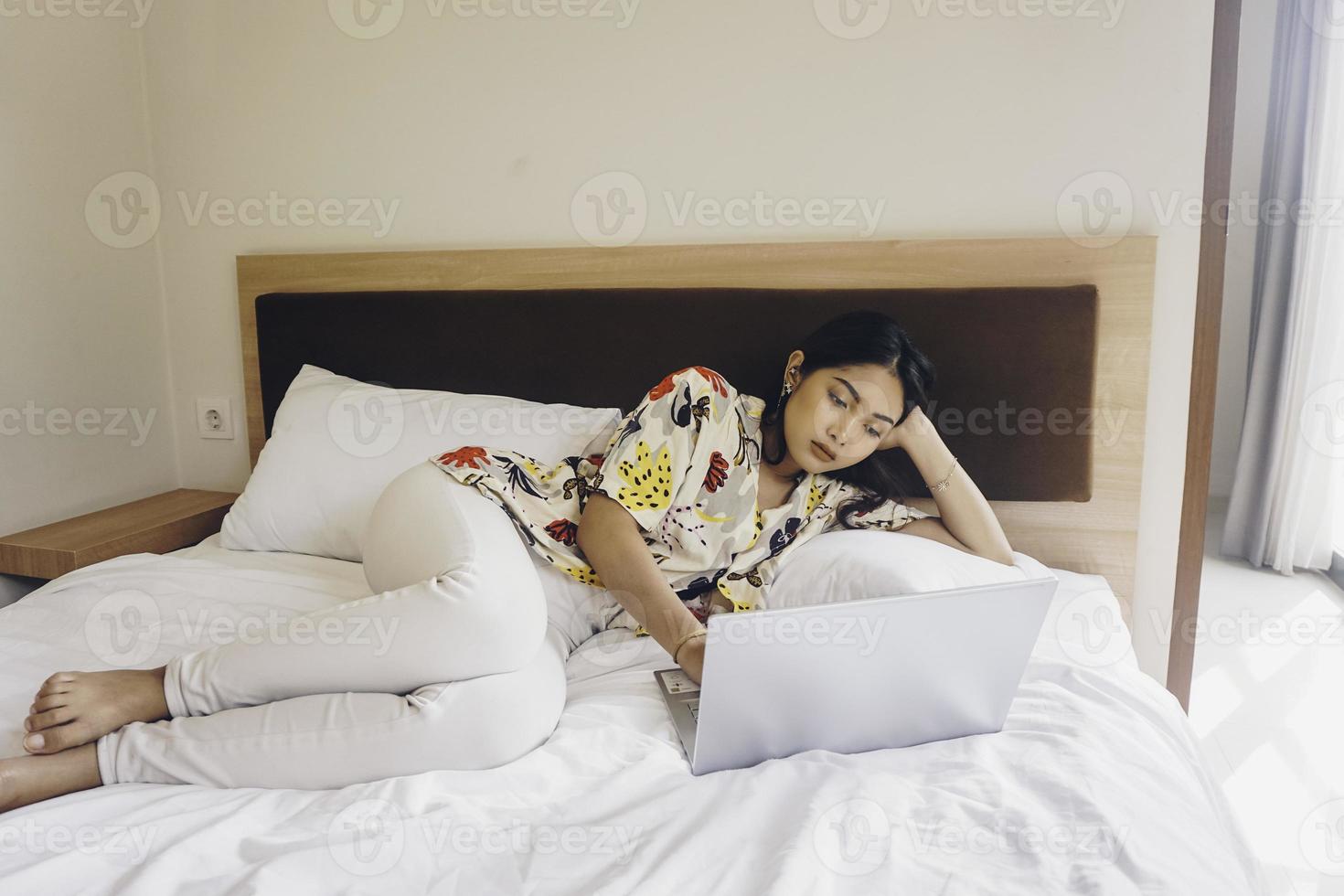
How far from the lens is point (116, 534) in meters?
1.84

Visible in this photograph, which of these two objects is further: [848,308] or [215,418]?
[215,418]

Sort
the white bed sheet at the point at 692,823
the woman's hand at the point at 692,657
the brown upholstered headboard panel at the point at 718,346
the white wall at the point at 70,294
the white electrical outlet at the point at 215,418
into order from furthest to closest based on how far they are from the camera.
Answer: the white electrical outlet at the point at 215,418, the white wall at the point at 70,294, the brown upholstered headboard panel at the point at 718,346, the woman's hand at the point at 692,657, the white bed sheet at the point at 692,823

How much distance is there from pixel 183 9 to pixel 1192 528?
8.41 feet

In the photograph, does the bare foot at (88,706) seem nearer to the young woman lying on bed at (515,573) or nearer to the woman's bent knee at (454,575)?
the young woman lying on bed at (515,573)

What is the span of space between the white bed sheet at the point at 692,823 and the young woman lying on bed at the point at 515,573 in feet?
0.17

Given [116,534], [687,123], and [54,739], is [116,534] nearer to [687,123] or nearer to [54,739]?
[54,739]

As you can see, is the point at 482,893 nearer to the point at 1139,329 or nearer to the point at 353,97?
the point at 1139,329

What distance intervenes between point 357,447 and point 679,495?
0.74m

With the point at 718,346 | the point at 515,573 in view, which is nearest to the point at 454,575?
the point at 515,573

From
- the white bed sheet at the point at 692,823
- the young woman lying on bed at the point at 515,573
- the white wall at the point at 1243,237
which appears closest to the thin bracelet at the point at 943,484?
the young woman lying on bed at the point at 515,573

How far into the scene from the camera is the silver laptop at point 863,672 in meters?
0.89

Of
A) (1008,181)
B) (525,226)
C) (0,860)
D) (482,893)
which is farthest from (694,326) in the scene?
(0,860)

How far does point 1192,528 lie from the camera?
173cm

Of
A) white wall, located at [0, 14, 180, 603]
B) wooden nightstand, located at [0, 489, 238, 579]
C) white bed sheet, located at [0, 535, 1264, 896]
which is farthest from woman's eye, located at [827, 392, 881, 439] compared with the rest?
white wall, located at [0, 14, 180, 603]
